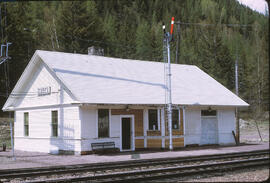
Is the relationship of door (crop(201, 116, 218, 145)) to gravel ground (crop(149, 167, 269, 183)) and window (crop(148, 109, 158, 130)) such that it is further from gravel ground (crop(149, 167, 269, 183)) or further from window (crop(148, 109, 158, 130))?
gravel ground (crop(149, 167, 269, 183))

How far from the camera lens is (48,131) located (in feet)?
77.6

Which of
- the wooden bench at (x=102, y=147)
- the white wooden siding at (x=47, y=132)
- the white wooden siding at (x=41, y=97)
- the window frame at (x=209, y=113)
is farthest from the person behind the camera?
the window frame at (x=209, y=113)

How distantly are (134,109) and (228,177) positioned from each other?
42.4 feet

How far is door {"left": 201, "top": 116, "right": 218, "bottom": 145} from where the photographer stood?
26.4 metres

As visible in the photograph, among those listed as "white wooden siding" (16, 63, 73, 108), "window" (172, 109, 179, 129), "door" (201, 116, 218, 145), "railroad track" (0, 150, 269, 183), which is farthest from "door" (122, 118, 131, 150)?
"railroad track" (0, 150, 269, 183)

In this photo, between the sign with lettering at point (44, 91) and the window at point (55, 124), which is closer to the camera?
the window at point (55, 124)

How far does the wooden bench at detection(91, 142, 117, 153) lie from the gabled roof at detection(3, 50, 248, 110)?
8.26 ft

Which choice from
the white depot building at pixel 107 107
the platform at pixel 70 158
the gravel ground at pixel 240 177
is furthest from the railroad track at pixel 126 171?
the white depot building at pixel 107 107

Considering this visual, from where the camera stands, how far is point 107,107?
22.0 meters

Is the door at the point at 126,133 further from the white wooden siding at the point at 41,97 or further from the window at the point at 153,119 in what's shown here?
the white wooden siding at the point at 41,97

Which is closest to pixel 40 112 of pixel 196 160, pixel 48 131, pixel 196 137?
pixel 48 131

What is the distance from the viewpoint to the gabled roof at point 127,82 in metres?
22.2

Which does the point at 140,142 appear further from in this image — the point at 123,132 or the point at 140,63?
the point at 140,63

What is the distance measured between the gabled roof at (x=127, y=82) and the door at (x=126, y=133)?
1561 mm
